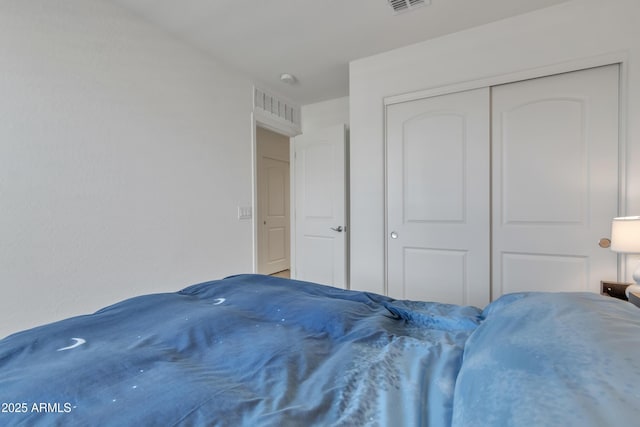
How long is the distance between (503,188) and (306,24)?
1.88m

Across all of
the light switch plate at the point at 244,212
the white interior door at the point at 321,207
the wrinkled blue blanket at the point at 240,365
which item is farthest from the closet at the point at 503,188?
the light switch plate at the point at 244,212

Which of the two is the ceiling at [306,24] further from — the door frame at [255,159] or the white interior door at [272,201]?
the white interior door at [272,201]

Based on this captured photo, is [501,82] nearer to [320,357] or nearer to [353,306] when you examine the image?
[353,306]

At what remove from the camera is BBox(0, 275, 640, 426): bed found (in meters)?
0.45

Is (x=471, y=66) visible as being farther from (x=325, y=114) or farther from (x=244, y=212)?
(x=244, y=212)

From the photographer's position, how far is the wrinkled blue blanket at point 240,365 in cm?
56

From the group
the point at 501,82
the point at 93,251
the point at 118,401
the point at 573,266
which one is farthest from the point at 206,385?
the point at 501,82

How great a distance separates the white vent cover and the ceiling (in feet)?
1.25

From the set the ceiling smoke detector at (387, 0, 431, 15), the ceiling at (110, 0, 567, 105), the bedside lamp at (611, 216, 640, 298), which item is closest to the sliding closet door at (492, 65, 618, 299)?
the bedside lamp at (611, 216, 640, 298)

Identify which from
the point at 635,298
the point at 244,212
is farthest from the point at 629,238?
the point at 244,212

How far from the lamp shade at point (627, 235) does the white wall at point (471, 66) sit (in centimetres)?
38

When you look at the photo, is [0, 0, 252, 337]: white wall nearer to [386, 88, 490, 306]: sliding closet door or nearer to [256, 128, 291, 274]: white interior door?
[386, 88, 490, 306]: sliding closet door

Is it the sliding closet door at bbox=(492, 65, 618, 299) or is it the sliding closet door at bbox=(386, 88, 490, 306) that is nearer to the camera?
the sliding closet door at bbox=(492, 65, 618, 299)

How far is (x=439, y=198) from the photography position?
235cm
